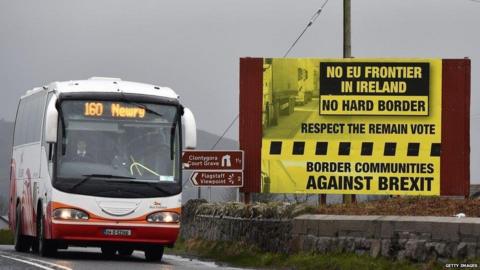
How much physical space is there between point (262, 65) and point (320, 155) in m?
2.49

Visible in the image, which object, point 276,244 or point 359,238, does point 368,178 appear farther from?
point 359,238

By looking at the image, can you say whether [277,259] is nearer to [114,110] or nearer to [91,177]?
[91,177]

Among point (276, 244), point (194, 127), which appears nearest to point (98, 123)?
point (194, 127)

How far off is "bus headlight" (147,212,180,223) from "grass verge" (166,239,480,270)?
144cm

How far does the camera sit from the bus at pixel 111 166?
21938 mm

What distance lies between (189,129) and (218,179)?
7024mm

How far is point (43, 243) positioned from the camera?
75.2ft

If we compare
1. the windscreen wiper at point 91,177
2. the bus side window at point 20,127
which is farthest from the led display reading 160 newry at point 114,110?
the bus side window at point 20,127

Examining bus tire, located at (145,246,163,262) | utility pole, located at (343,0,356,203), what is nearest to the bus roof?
bus tire, located at (145,246,163,262)

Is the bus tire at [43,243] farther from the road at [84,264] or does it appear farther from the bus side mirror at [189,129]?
the bus side mirror at [189,129]

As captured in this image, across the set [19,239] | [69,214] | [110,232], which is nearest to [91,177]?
[69,214]

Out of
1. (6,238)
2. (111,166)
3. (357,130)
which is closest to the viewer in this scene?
(111,166)

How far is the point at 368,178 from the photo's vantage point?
29438 mm

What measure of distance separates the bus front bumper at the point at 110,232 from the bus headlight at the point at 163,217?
10 cm
